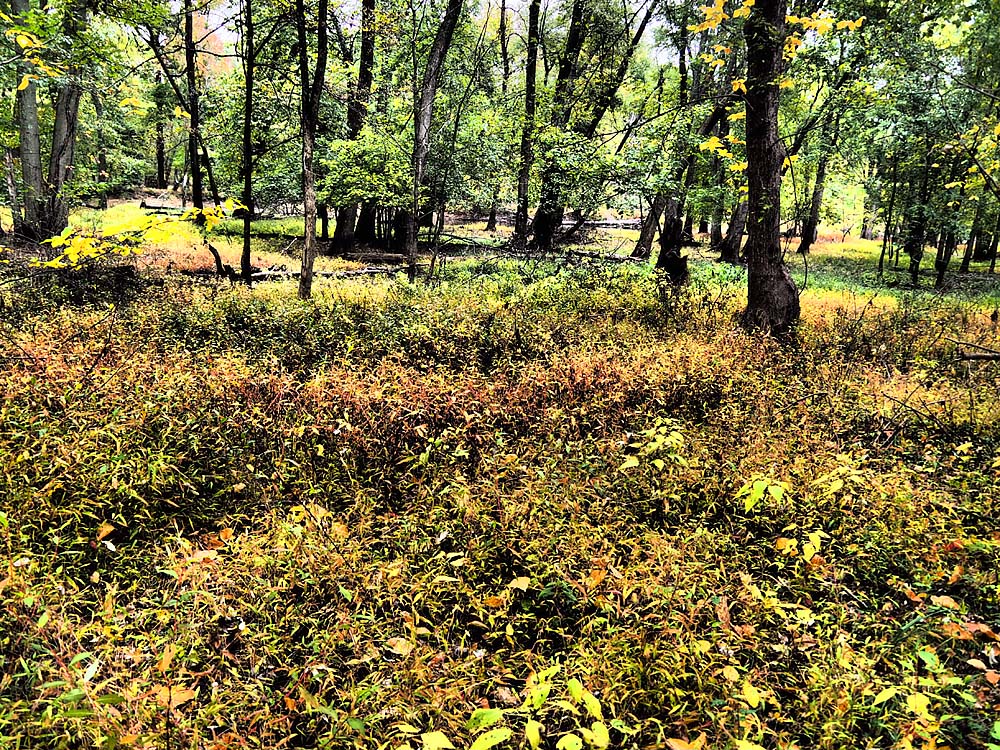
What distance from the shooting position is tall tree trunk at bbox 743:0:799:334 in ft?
21.8

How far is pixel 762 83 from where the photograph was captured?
6660 mm

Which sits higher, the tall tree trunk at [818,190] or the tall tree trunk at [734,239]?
the tall tree trunk at [818,190]

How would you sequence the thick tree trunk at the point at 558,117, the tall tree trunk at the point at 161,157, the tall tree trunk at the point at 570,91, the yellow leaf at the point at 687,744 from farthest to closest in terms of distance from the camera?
the tall tree trunk at the point at 161,157
the tall tree trunk at the point at 570,91
the thick tree trunk at the point at 558,117
the yellow leaf at the point at 687,744

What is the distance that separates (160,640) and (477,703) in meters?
1.72

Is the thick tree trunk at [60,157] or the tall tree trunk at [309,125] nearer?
the tall tree trunk at [309,125]

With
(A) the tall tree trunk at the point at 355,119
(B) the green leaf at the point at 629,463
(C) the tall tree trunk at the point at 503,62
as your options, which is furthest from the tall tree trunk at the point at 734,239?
(B) the green leaf at the point at 629,463

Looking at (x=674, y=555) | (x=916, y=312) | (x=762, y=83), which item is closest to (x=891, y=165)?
(x=916, y=312)

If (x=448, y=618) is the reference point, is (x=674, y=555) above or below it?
above

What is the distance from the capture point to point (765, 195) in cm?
708

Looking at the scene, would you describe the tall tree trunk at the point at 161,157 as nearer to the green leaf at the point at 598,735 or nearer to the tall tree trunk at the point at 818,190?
the tall tree trunk at the point at 818,190

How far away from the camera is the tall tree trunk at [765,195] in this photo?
665 cm

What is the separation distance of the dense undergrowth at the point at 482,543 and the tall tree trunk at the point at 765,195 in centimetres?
117

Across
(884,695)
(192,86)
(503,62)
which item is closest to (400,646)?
(884,695)

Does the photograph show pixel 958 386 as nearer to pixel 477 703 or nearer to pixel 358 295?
pixel 477 703
